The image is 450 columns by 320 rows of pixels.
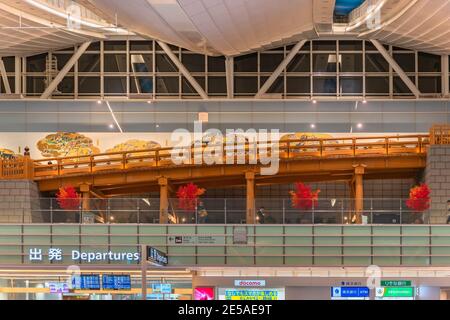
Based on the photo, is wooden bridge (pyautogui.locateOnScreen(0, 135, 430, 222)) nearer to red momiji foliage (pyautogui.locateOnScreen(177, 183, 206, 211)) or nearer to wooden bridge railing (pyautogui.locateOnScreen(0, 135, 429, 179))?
wooden bridge railing (pyautogui.locateOnScreen(0, 135, 429, 179))

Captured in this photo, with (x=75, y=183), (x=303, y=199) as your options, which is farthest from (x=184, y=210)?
(x=75, y=183)

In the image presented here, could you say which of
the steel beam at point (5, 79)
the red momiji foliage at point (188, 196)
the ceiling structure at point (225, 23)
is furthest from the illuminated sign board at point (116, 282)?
the steel beam at point (5, 79)

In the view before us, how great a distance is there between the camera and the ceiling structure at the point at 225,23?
38.0 meters

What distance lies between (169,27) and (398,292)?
14.6m

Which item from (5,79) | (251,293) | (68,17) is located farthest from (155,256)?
(5,79)

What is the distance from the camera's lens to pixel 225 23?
4000 cm

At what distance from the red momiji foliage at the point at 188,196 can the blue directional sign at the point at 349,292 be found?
21.4 ft

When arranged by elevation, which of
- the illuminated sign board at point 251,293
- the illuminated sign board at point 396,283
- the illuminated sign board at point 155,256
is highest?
the illuminated sign board at point 155,256

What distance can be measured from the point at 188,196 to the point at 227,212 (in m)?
3.32

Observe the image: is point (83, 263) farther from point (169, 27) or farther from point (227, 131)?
point (227, 131)

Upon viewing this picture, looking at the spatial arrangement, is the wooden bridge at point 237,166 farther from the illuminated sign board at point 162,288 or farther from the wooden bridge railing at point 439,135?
the illuminated sign board at point 162,288

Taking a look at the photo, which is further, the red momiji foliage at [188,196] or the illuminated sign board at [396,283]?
the red momiji foliage at [188,196]

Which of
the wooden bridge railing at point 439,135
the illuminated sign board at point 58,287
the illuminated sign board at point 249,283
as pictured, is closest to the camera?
the illuminated sign board at point 58,287

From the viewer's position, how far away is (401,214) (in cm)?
3653
